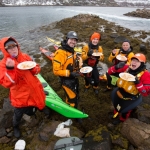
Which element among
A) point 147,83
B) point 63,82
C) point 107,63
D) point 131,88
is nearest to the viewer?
point 147,83

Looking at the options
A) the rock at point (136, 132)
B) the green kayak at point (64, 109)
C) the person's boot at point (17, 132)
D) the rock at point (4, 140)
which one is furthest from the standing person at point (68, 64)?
the rock at point (4, 140)

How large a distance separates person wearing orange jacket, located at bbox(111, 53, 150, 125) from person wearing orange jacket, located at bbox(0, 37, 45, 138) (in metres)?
2.16

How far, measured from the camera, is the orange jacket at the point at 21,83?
128 inches

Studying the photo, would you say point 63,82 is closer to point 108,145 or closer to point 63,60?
point 63,60

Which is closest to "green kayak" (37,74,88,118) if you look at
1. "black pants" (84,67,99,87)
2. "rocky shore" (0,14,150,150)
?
"rocky shore" (0,14,150,150)

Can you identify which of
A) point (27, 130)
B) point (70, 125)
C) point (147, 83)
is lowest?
point (27, 130)

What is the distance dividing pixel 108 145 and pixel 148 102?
3141 millimetres

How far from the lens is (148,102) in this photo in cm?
592

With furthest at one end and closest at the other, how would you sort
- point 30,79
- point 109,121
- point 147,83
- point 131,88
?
point 109,121 → point 131,88 → point 147,83 → point 30,79

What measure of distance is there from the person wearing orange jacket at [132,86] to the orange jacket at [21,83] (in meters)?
2.13

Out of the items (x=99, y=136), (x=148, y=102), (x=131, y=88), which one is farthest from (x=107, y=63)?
(x=99, y=136)

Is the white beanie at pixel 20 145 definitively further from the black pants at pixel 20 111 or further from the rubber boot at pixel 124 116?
the rubber boot at pixel 124 116

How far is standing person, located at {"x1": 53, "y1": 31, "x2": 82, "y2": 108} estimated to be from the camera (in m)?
4.16

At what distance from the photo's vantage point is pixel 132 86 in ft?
13.2
